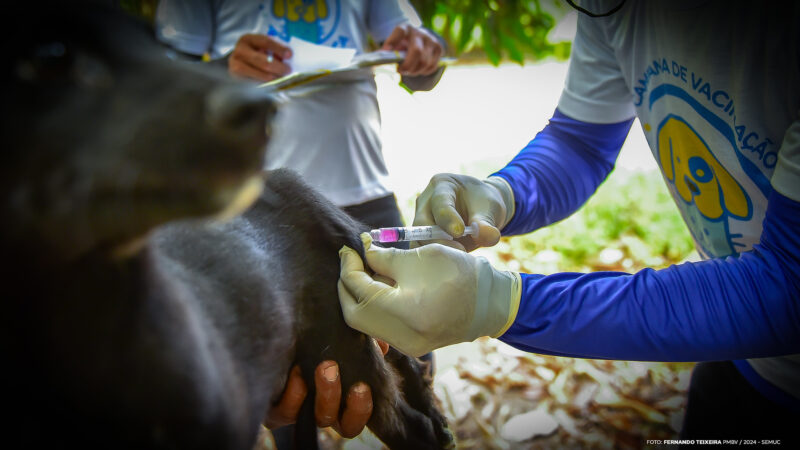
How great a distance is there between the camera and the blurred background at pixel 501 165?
6.74ft

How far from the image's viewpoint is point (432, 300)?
1.03 meters

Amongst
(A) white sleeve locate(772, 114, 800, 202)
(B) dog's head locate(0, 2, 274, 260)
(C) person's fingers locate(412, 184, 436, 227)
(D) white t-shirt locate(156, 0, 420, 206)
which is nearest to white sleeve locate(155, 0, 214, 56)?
(D) white t-shirt locate(156, 0, 420, 206)

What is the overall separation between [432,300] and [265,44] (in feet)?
3.24

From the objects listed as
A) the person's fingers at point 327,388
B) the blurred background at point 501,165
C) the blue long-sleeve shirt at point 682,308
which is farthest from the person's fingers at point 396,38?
the person's fingers at point 327,388

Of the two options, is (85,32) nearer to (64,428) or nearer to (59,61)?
(59,61)

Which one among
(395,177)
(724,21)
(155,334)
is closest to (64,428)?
(155,334)

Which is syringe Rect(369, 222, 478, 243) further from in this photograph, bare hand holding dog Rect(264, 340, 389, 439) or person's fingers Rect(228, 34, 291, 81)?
person's fingers Rect(228, 34, 291, 81)

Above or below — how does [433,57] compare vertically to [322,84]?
above

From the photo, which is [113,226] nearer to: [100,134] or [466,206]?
[100,134]

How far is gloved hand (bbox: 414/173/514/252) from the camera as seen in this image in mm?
1295

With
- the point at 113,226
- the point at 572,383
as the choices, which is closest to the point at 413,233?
the point at 113,226

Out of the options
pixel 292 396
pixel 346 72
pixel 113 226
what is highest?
pixel 113 226

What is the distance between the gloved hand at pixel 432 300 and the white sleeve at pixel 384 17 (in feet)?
3.57

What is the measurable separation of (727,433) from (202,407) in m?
1.51
